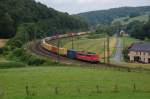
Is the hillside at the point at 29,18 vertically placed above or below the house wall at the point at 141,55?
above

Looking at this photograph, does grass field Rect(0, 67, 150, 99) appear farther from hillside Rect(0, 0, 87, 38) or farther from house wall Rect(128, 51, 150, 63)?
hillside Rect(0, 0, 87, 38)

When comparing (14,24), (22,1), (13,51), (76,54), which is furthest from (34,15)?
(76,54)

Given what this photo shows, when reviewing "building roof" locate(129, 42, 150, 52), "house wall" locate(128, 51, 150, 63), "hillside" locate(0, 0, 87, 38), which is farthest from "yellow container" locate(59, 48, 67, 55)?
"hillside" locate(0, 0, 87, 38)

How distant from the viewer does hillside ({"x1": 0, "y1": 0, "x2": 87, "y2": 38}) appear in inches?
5655

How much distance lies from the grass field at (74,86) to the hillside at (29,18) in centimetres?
8673

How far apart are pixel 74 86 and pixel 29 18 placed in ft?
399

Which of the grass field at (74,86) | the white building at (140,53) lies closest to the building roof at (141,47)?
the white building at (140,53)

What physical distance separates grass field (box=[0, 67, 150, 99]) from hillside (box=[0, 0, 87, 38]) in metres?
86.7

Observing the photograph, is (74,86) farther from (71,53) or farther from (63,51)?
(63,51)

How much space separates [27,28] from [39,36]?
16494mm

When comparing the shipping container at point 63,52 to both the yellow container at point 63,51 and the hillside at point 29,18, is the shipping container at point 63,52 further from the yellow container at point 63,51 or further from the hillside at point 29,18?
the hillside at point 29,18

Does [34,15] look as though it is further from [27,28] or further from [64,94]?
[64,94]

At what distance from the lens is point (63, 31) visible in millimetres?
189750

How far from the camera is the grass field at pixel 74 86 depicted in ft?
127
